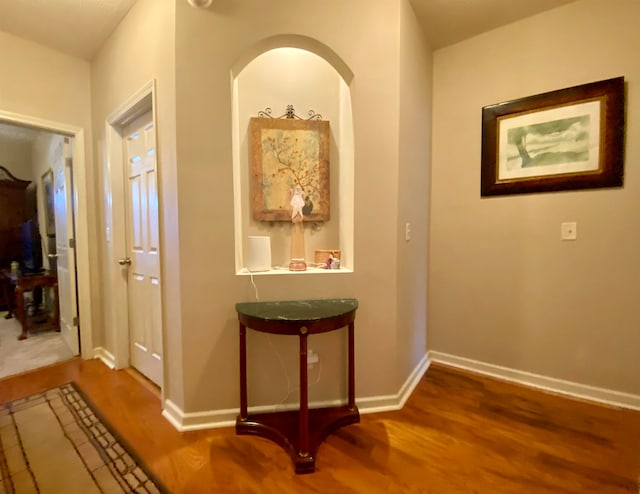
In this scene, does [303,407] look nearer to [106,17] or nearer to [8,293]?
[106,17]

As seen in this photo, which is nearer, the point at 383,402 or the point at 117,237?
the point at 383,402

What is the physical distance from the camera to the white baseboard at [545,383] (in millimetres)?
1889

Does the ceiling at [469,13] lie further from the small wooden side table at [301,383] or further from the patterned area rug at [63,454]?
the patterned area rug at [63,454]

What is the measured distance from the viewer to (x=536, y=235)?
6.94ft

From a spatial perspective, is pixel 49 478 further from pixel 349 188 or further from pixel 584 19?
pixel 584 19

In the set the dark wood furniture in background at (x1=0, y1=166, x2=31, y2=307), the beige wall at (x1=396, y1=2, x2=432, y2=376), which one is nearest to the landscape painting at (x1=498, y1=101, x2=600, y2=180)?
the beige wall at (x1=396, y1=2, x2=432, y2=376)

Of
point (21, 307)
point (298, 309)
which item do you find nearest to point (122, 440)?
point (298, 309)

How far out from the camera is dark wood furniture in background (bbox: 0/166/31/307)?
4.13m

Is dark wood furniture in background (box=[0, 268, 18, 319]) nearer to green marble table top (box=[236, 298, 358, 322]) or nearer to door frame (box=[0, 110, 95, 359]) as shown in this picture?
door frame (box=[0, 110, 95, 359])

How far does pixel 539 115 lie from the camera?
206 centimetres

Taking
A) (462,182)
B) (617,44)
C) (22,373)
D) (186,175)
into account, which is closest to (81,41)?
(186,175)

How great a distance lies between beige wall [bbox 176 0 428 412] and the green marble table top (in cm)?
8

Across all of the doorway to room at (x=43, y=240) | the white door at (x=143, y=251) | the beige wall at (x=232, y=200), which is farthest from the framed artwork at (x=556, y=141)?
the doorway to room at (x=43, y=240)

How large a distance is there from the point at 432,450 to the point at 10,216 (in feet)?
19.5
